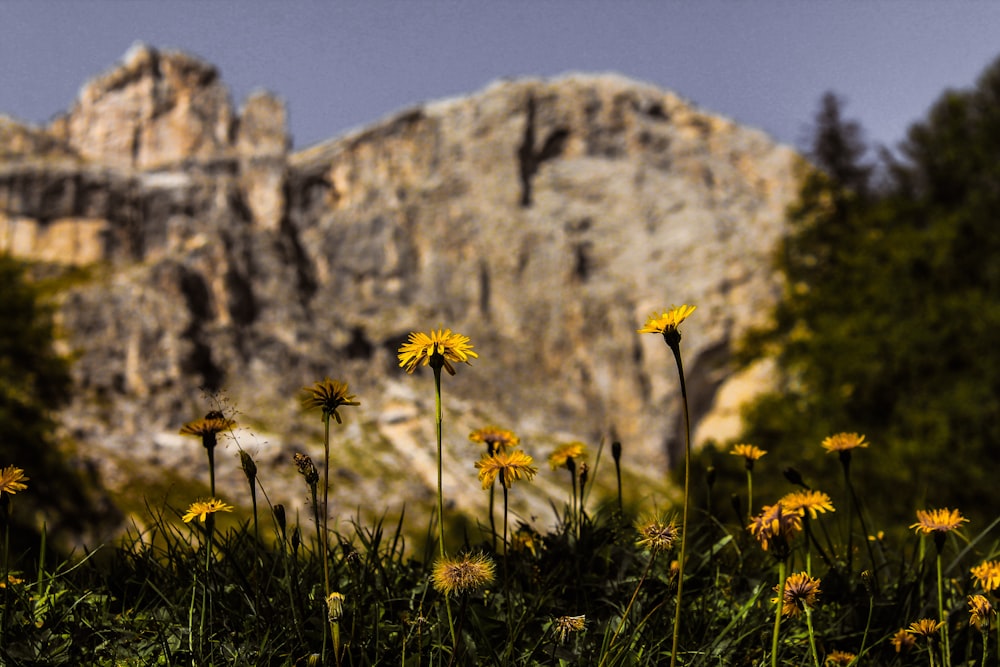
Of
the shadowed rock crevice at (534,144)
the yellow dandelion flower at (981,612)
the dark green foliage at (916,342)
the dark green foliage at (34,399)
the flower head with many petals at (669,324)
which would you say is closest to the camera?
the flower head with many petals at (669,324)

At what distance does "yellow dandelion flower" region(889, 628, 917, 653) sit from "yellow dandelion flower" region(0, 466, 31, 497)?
8.08ft

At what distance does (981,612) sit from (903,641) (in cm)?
29

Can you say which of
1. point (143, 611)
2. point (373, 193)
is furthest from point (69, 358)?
point (373, 193)

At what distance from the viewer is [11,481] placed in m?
1.99

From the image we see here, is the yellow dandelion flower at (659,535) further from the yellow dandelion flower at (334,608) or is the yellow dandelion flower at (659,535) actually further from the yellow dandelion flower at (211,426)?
the yellow dandelion flower at (211,426)

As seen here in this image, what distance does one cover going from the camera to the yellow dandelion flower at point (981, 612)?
214 centimetres

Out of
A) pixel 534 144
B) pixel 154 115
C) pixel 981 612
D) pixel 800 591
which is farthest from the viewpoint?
pixel 154 115

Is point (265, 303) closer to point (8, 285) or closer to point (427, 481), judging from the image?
point (427, 481)

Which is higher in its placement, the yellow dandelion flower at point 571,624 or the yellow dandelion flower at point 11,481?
the yellow dandelion flower at point 11,481

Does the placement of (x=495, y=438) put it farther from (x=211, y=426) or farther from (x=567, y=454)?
(x=211, y=426)

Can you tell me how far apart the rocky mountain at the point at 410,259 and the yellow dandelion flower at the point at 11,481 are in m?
94.2

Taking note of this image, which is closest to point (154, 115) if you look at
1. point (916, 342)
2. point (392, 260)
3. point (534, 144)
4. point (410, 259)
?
point (392, 260)

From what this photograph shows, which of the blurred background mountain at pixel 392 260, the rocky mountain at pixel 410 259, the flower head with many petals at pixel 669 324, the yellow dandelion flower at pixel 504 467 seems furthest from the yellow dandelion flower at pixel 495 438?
the rocky mountain at pixel 410 259

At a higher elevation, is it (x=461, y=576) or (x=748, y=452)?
(x=748, y=452)
